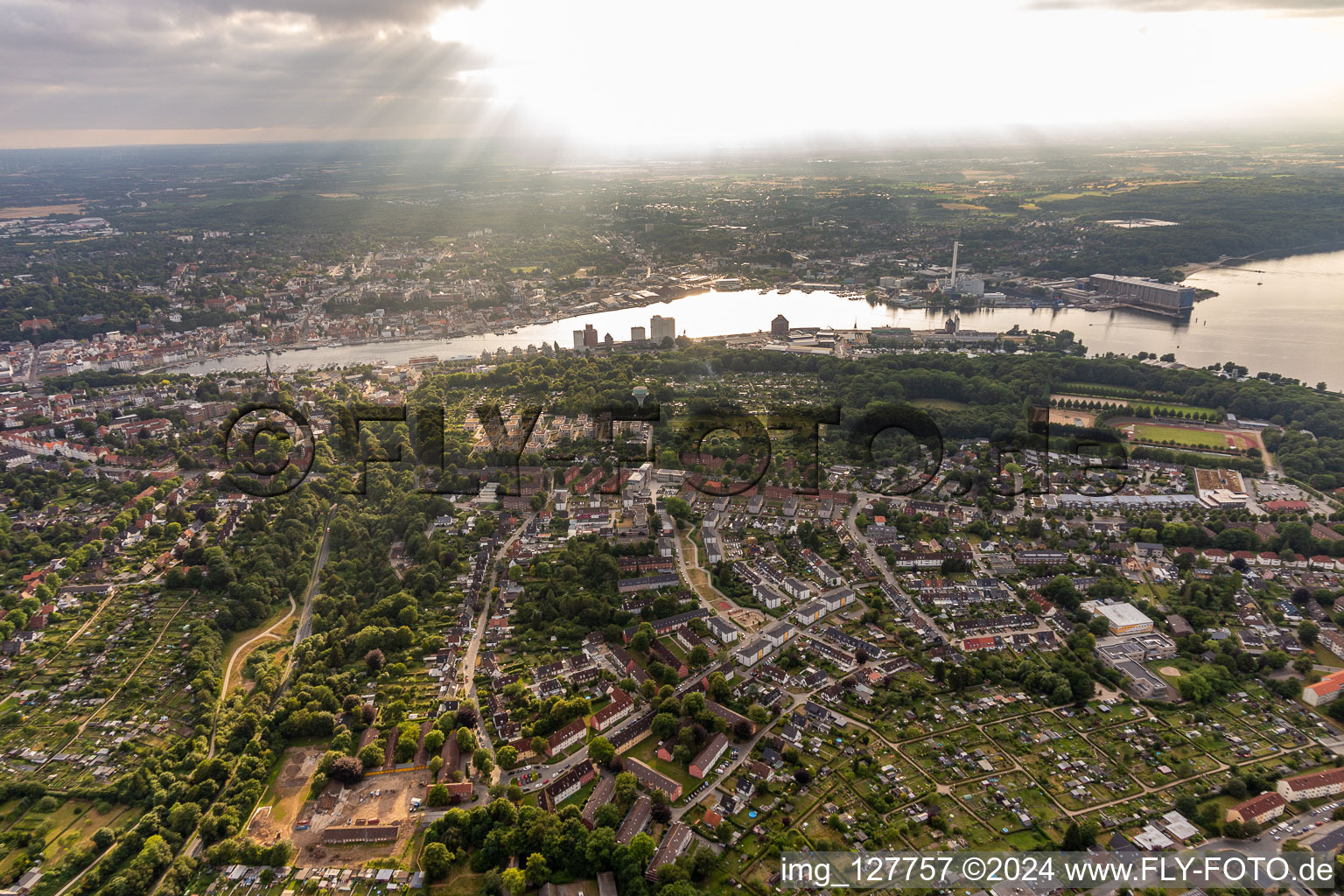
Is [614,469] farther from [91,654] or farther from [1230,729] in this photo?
[1230,729]

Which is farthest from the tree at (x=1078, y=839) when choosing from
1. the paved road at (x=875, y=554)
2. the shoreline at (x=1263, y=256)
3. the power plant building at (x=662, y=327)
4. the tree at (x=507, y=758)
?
the shoreline at (x=1263, y=256)

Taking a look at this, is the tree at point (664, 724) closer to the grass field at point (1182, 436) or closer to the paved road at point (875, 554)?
the paved road at point (875, 554)

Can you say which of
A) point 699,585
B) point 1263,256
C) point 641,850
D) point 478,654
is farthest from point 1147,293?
point 641,850

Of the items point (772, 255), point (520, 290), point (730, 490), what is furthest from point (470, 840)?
point (772, 255)

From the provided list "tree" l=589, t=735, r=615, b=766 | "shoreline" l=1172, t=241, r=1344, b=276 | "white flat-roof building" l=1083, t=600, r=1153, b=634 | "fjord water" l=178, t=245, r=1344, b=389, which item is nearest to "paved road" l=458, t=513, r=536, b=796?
"tree" l=589, t=735, r=615, b=766

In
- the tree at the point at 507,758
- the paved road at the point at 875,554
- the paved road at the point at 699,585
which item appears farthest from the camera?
the paved road at the point at 699,585

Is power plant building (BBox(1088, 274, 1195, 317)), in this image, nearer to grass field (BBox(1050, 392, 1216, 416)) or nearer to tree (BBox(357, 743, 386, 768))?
grass field (BBox(1050, 392, 1216, 416))
